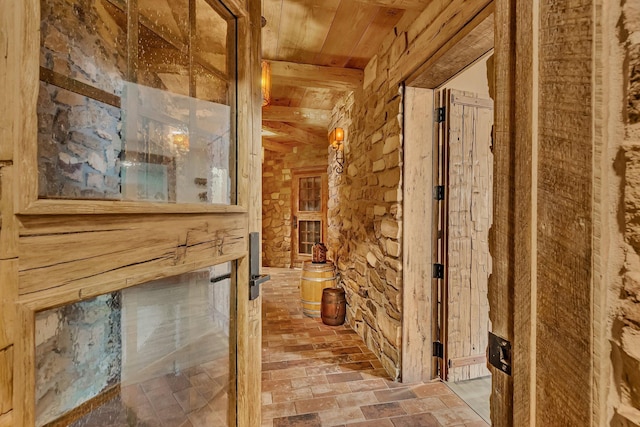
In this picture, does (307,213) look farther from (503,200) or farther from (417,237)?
(503,200)

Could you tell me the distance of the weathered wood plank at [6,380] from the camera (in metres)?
0.46

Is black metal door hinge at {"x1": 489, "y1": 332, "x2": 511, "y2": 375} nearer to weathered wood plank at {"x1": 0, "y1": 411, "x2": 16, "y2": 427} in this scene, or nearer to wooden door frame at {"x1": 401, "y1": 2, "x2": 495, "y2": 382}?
weathered wood plank at {"x1": 0, "y1": 411, "x2": 16, "y2": 427}

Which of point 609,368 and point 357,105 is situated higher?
point 357,105

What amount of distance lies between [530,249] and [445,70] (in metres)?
1.53

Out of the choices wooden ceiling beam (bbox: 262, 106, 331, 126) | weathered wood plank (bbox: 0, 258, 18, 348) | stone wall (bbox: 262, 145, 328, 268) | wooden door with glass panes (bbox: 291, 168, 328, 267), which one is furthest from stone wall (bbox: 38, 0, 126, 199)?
stone wall (bbox: 262, 145, 328, 268)

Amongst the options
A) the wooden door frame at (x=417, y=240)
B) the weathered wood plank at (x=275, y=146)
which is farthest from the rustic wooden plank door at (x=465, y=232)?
the weathered wood plank at (x=275, y=146)

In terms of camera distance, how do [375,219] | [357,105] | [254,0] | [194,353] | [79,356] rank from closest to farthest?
[79,356] → [194,353] → [254,0] → [375,219] → [357,105]

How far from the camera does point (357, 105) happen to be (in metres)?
2.92

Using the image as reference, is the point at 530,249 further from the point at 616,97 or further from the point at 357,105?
the point at 357,105

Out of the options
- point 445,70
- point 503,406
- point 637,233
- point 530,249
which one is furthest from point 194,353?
point 445,70

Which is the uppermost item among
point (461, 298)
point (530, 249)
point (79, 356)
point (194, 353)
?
point (530, 249)

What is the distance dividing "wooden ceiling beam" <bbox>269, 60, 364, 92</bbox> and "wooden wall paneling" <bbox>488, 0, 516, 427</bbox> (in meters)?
2.14

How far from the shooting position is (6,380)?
47cm

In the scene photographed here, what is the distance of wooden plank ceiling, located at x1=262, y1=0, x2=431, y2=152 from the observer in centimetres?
183
